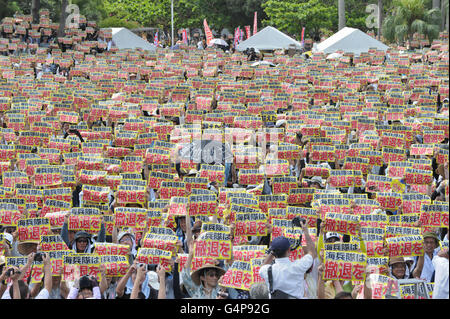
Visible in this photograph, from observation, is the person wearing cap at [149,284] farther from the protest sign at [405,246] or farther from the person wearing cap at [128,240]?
the protest sign at [405,246]

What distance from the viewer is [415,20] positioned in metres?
40.5

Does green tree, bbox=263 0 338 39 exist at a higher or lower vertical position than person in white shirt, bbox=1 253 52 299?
higher

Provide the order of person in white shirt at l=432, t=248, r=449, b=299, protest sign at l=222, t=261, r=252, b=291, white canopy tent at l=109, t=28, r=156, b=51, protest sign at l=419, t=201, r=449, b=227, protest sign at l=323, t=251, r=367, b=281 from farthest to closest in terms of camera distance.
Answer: white canopy tent at l=109, t=28, r=156, b=51 → protest sign at l=419, t=201, r=449, b=227 → protest sign at l=323, t=251, r=367, b=281 → protest sign at l=222, t=261, r=252, b=291 → person in white shirt at l=432, t=248, r=449, b=299

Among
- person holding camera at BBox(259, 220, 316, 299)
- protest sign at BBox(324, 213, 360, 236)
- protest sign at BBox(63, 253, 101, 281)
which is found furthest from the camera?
protest sign at BBox(324, 213, 360, 236)

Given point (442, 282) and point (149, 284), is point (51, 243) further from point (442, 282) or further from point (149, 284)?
point (442, 282)

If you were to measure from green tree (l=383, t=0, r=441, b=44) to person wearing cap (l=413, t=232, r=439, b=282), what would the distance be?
107ft

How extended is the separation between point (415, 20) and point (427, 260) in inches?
1319

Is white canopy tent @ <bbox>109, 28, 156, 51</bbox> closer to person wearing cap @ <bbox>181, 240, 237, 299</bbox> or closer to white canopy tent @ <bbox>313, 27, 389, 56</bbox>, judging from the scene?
white canopy tent @ <bbox>313, 27, 389, 56</bbox>

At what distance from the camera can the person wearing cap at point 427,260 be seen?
28.1 feet

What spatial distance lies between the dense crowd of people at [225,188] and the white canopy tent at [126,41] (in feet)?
41.0

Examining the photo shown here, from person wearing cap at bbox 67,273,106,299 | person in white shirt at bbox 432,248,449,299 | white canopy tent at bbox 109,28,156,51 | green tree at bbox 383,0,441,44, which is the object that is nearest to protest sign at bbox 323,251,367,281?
person in white shirt at bbox 432,248,449,299

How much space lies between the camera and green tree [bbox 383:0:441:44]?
1574 inches

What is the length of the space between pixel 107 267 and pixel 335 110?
1102 centimetres

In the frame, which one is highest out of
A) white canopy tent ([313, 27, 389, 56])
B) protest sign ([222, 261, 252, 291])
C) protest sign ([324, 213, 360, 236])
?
white canopy tent ([313, 27, 389, 56])
